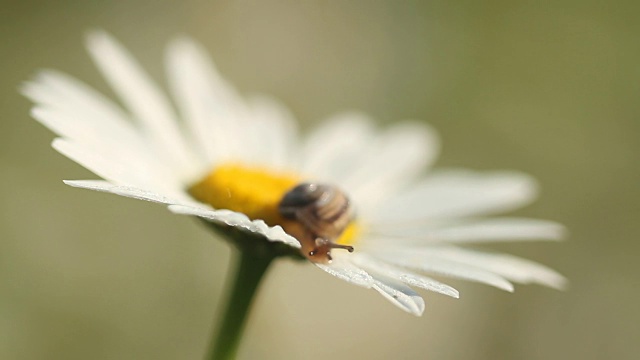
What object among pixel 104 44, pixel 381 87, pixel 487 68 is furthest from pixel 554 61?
pixel 104 44

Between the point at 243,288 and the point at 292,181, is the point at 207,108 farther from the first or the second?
the point at 243,288

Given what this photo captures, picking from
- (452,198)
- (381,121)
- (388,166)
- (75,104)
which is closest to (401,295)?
(75,104)

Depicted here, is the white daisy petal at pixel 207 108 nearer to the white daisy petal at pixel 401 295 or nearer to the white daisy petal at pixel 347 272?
the white daisy petal at pixel 347 272

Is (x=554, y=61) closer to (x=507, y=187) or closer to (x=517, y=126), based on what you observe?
(x=517, y=126)

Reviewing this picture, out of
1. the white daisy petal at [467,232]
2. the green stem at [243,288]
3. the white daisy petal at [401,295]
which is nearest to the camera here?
the white daisy petal at [401,295]

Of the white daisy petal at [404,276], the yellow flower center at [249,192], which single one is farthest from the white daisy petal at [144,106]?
the white daisy petal at [404,276]

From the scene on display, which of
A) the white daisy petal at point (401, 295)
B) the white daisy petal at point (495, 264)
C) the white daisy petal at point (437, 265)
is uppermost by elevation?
the white daisy petal at point (495, 264)

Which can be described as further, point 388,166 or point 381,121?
point 381,121
